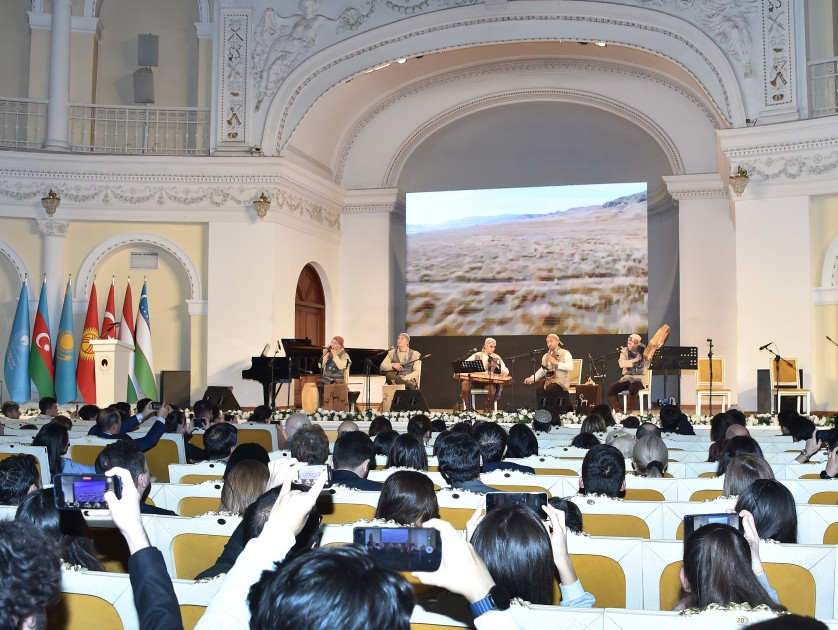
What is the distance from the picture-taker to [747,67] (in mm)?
13219

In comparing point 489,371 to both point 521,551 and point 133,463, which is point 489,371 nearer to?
point 133,463

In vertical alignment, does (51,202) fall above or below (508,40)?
below

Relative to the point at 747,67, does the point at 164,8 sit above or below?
above

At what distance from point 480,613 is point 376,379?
14.8 metres

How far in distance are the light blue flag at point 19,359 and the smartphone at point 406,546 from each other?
13593 millimetres

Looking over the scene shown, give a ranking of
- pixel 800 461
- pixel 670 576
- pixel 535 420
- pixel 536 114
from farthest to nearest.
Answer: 1. pixel 536 114
2. pixel 535 420
3. pixel 800 461
4. pixel 670 576

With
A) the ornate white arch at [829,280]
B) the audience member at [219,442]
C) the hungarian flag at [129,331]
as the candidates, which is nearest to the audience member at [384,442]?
the audience member at [219,442]

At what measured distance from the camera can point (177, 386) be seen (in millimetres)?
14953

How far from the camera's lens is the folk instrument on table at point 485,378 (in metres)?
12.9

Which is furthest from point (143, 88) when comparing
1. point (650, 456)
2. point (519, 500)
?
point (519, 500)

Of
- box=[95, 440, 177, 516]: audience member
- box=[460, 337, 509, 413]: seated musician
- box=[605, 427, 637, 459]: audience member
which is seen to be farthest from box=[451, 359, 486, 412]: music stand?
box=[95, 440, 177, 516]: audience member

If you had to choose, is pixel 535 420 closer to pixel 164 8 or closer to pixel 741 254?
pixel 741 254

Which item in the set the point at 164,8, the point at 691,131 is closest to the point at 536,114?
the point at 691,131

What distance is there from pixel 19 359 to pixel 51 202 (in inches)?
91.2
